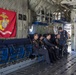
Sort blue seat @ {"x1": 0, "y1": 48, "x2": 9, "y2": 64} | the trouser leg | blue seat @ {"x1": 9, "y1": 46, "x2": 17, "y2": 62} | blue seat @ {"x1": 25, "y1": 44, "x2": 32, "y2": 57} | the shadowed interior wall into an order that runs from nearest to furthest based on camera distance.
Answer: blue seat @ {"x1": 0, "y1": 48, "x2": 9, "y2": 64} < blue seat @ {"x1": 9, "y1": 46, "x2": 17, "y2": 62} < the shadowed interior wall < the trouser leg < blue seat @ {"x1": 25, "y1": 44, "x2": 32, "y2": 57}

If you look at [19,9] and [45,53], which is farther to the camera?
[19,9]

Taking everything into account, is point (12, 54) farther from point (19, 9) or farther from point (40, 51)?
point (19, 9)

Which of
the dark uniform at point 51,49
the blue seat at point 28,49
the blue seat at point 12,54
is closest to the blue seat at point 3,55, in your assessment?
the blue seat at point 12,54

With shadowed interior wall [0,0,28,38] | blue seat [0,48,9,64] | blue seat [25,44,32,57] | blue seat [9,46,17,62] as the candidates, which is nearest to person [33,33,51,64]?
blue seat [25,44,32,57]

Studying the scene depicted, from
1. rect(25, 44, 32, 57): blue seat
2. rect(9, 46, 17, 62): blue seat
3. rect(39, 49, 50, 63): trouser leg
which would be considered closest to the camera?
rect(9, 46, 17, 62): blue seat

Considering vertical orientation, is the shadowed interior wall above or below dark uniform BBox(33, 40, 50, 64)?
above

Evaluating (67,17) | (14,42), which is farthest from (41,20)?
(67,17)

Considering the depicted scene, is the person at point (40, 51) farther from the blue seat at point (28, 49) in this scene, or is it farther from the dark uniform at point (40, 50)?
the blue seat at point (28, 49)

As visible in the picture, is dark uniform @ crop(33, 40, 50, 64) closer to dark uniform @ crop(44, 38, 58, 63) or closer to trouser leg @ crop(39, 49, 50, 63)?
trouser leg @ crop(39, 49, 50, 63)

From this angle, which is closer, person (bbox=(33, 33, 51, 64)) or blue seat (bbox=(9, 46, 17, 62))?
blue seat (bbox=(9, 46, 17, 62))

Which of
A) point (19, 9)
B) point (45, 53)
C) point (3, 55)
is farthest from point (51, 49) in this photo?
point (3, 55)

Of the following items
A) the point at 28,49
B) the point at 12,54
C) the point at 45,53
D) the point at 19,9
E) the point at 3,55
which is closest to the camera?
the point at 3,55

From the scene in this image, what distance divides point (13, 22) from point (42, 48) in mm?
1449

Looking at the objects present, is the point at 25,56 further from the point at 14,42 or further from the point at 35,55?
the point at 14,42
